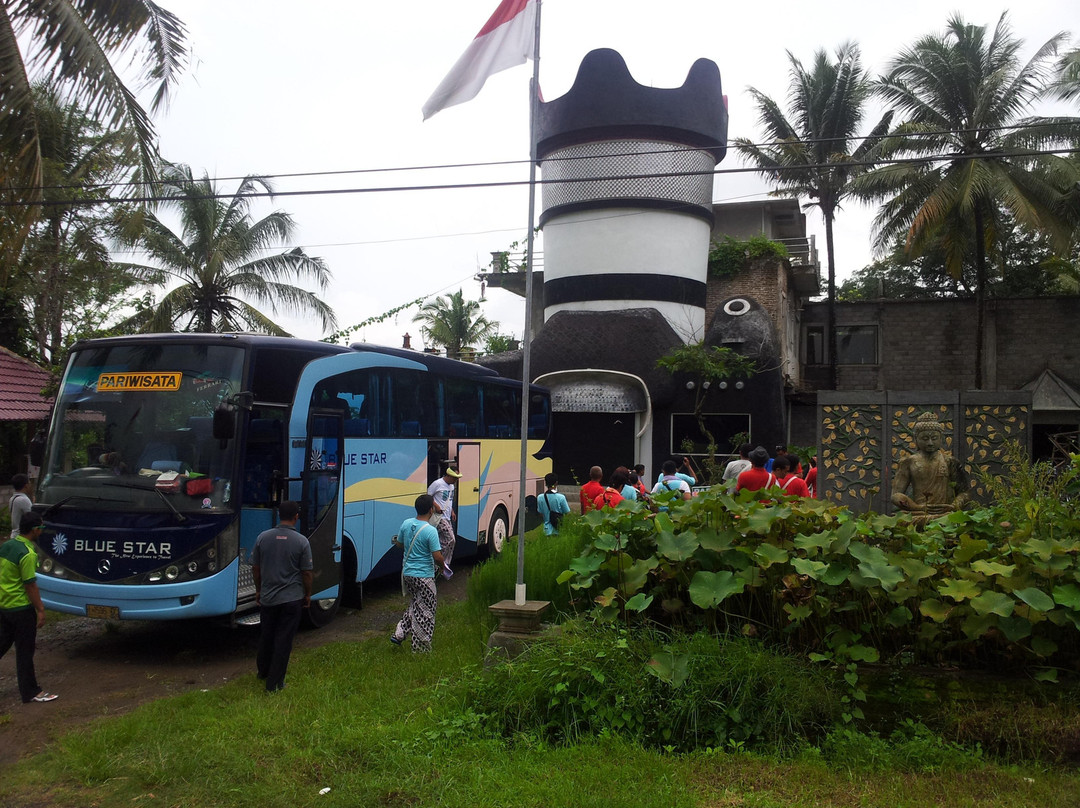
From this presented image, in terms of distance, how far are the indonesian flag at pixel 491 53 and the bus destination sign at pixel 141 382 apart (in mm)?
3651

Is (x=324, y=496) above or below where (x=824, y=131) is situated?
below

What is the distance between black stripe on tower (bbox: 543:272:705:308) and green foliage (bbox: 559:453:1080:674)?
17.8 meters

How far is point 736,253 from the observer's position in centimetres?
2580

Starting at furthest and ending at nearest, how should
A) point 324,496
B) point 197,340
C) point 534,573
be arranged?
1. point 324,496
2. point 197,340
3. point 534,573

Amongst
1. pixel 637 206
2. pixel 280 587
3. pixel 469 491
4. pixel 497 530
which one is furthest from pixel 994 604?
pixel 637 206

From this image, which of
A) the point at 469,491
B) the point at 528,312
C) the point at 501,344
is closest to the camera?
the point at 528,312

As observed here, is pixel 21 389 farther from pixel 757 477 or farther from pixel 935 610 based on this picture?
pixel 935 610

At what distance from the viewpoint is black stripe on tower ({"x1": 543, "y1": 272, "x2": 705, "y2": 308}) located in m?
23.9

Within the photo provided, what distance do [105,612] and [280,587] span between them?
2.07 m

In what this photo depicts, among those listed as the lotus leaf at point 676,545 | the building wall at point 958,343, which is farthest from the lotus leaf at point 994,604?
the building wall at point 958,343

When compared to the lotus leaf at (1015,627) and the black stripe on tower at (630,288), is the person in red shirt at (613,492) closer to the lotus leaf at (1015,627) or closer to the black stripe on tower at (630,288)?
the lotus leaf at (1015,627)

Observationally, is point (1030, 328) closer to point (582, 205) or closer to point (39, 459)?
point (582, 205)

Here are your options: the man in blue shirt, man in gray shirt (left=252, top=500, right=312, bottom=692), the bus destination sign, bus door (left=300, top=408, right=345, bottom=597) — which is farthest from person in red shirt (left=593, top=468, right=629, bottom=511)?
the bus destination sign

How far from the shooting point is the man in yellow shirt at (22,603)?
22.6 feet
